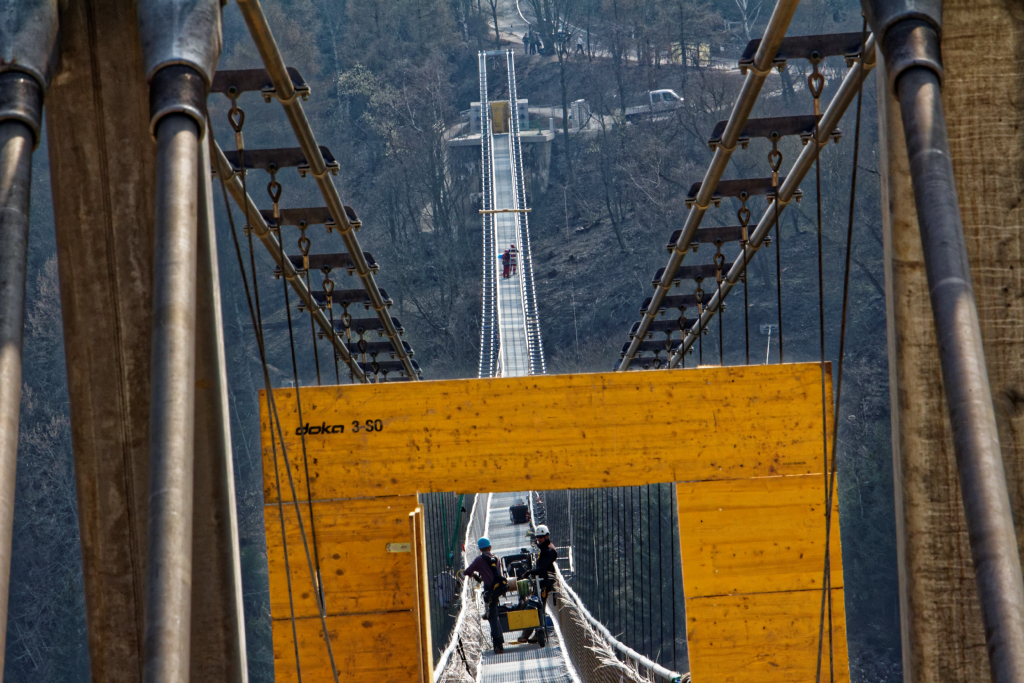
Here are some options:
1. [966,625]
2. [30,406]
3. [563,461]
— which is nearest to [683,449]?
[563,461]

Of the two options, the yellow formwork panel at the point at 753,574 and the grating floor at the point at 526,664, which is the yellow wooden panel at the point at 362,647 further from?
the grating floor at the point at 526,664

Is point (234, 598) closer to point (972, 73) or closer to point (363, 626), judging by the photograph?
point (972, 73)

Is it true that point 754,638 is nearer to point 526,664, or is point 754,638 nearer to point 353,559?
point 353,559

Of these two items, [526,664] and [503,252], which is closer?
[526,664]

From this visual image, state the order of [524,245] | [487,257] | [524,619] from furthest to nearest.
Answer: [524,245] → [487,257] → [524,619]

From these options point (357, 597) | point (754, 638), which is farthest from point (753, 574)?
point (357, 597)
